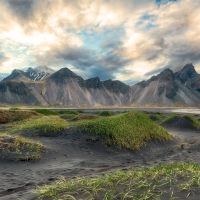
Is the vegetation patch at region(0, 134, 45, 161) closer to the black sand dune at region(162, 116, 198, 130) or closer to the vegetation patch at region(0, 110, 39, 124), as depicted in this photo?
the vegetation patch at region(0, 110, 39, 124)

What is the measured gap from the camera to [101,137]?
44.9 ft

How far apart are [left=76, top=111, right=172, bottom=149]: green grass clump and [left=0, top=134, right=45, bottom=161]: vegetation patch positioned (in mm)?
4189

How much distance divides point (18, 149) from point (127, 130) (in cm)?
708

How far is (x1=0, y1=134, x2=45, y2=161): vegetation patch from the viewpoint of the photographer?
10.0 meters

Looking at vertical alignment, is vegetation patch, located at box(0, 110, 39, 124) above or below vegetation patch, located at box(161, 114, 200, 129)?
above

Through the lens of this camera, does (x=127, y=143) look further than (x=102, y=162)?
Yes

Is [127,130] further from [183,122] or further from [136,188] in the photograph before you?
[183,122]

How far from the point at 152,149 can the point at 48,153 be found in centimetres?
700

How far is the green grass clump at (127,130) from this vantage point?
44.8ft

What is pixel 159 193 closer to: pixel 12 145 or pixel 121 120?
pixel 12 145

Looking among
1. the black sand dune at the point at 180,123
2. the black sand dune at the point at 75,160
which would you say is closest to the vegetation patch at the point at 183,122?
the black sand dune at the point at 180,123

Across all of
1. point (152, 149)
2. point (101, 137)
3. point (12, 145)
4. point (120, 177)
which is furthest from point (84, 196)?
point (152, 149)

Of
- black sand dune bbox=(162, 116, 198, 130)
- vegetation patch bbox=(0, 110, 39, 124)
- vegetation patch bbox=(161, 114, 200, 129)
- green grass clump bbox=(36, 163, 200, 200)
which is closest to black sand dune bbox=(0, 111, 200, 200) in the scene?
green grass clump bbox=(36, 163, 200, 200)

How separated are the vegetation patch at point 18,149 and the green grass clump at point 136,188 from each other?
534 centimetres
